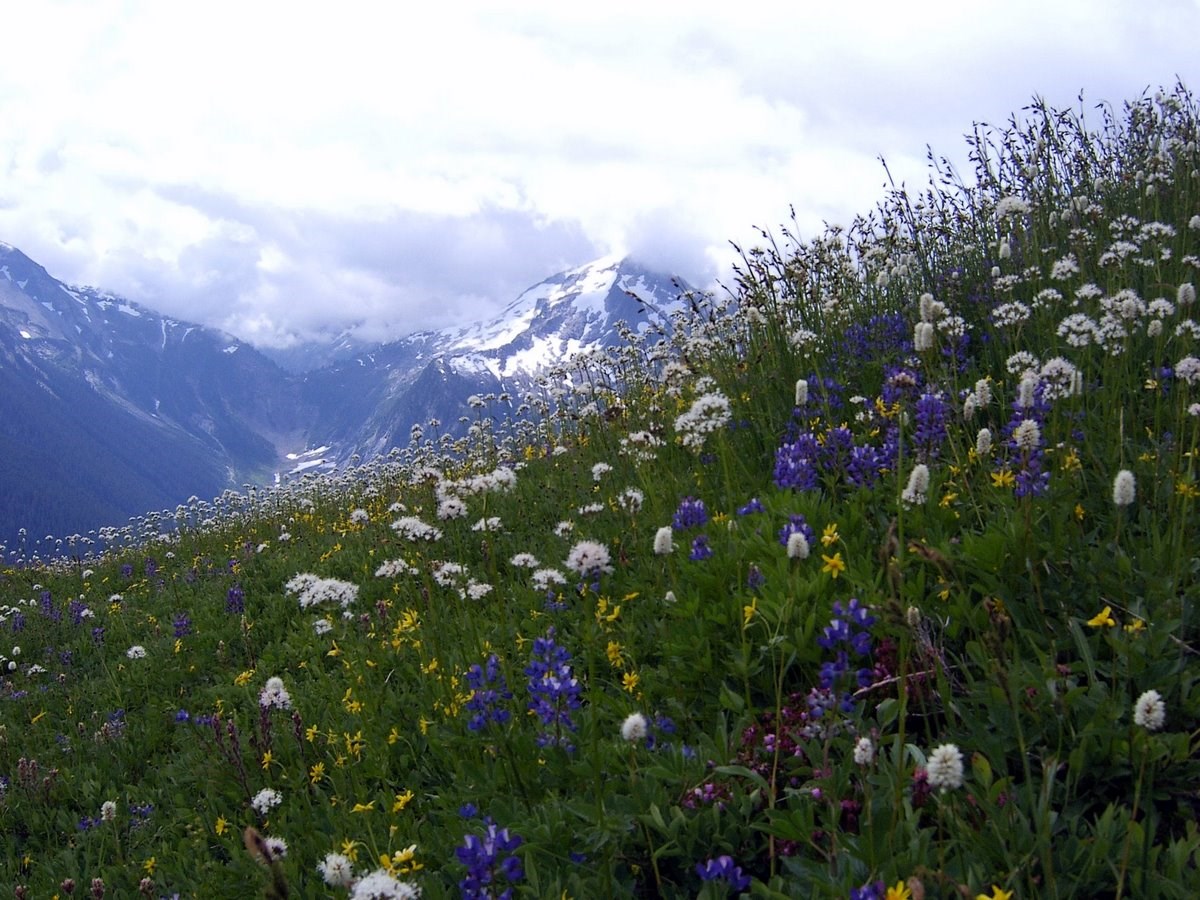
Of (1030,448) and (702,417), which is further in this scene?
(702,417)

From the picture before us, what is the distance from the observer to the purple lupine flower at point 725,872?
210 cm

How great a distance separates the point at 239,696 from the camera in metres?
5.45

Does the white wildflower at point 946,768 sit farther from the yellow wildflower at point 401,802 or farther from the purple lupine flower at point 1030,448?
the yellow wildflower at point 401,802

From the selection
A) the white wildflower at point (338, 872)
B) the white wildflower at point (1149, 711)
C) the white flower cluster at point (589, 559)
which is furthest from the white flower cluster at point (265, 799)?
the white wildflower at point (1149, 711)

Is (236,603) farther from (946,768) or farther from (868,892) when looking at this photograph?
(946,768)

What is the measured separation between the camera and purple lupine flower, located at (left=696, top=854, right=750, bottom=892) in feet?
6.89

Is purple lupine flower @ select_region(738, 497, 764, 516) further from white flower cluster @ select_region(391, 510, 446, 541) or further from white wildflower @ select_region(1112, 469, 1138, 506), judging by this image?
white wildflower @ select_region(1112, 469, 1138, 506)

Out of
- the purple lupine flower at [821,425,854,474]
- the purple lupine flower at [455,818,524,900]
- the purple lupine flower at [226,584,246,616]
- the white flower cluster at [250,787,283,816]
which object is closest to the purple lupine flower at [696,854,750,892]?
the purple lupine flower at [455,818,524,900]

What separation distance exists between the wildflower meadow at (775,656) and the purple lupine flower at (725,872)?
0.01 meters

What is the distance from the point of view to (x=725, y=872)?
2141 millimetres

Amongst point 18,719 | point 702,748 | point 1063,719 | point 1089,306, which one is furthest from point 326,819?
point 1089,306

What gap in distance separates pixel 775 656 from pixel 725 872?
3.35ft

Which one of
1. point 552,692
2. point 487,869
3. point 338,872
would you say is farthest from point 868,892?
point 552,692

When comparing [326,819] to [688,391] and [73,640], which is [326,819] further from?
[73,640]
